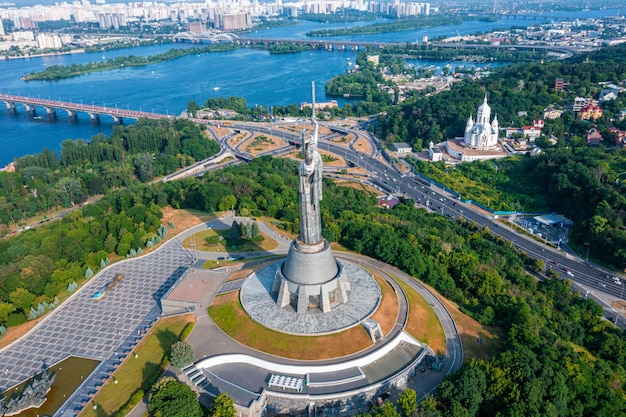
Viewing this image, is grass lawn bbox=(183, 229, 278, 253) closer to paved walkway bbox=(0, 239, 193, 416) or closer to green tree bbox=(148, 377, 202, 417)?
paved walkway bbox=(0, 239, 193, 416)

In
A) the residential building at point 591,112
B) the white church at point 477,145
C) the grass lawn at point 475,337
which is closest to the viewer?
the grass lawn at point 475,337

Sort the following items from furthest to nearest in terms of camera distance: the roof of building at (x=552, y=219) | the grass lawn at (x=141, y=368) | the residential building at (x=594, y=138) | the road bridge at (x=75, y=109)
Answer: the road bridge at (x=75, y=109), the residential building at (x=594, y=138), the roof of building at (x=552, y=219), the grass lawn at (x=141, y=368)

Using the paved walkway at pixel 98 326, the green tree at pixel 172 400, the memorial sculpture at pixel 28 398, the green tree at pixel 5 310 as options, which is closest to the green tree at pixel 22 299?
the green tree at pixel 5 310

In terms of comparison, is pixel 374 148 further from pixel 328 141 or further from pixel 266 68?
pixel 266 68

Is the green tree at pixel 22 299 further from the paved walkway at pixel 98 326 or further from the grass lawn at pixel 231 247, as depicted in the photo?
the grass lawn at pixel 231 247

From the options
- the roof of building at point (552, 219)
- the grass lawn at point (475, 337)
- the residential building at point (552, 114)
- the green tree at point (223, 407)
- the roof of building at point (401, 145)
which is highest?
the residential building at point (552, 114)

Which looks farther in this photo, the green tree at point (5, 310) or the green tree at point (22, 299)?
the green tree at point (22, 299)

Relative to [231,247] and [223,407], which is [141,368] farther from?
[231,247]

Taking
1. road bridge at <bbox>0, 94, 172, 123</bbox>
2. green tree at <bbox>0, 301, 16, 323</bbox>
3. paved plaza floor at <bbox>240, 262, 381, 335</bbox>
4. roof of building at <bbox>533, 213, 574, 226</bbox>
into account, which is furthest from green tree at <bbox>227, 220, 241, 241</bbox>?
road bridge at <bbox>0, 94, 172, 123</bbox>

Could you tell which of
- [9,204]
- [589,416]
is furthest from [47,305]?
[589,416]
